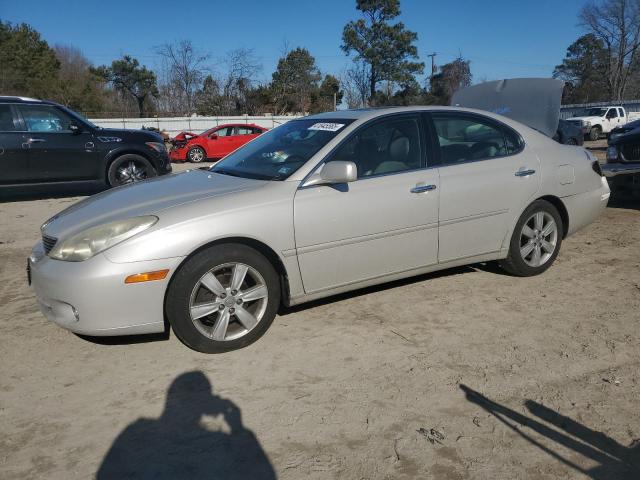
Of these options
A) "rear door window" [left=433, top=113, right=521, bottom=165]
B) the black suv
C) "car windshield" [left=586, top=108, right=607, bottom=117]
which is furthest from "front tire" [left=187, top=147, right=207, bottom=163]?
"car windshield" [left=586, top=108, right=607, bottom=117]

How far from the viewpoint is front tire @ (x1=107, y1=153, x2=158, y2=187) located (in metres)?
9.38

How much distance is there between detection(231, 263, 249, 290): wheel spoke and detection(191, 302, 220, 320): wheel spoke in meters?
0.16

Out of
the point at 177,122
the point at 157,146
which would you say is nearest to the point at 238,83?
the point at 177,122

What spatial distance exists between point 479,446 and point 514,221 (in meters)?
2.52

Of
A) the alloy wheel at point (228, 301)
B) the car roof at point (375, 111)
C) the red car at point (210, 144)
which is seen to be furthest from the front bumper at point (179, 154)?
the alloy wheel at point (228, 301)

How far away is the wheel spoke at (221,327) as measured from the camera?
11.0 ft

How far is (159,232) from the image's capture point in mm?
3137

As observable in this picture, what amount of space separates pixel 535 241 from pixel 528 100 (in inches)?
148

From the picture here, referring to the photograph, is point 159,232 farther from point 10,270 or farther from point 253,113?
point 253,113

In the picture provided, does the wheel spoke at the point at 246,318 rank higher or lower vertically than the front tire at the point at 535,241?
lower

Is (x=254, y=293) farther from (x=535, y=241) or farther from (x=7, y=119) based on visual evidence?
(x=7, y=119)

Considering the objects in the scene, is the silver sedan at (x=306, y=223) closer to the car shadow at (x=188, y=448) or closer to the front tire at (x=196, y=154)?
the car shadow at (x=188, y=448)

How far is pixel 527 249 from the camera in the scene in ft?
15.3

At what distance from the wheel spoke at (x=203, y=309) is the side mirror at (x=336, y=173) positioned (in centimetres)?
101
